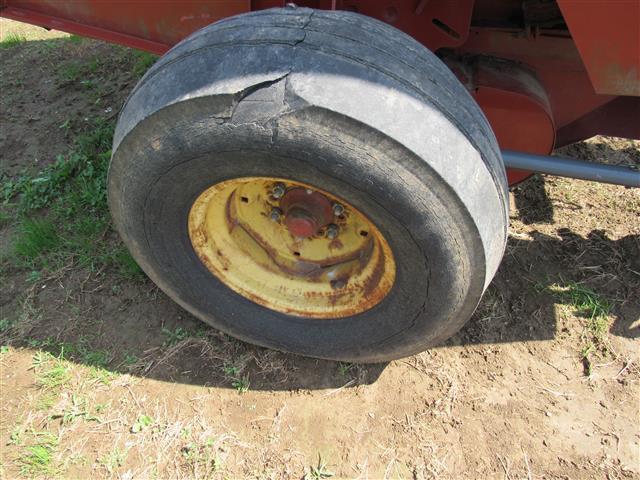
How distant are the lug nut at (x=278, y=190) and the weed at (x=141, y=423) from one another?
1077 millimetres

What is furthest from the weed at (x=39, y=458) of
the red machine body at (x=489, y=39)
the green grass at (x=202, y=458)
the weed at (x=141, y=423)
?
the red machine body at (x=489, y=39)

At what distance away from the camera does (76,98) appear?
3859 millimetres

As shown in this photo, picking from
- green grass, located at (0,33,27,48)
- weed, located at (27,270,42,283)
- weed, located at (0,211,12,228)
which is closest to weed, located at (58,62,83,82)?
green grass, located at (0,33,27,48)

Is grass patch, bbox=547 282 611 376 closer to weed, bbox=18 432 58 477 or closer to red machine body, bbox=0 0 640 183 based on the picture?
red machine body, bbox=0 0 640 183

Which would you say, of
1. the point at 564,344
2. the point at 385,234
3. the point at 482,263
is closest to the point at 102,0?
the point at 385,234

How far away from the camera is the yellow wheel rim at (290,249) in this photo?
2.02 metres

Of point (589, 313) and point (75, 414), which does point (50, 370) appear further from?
point (589, 313)

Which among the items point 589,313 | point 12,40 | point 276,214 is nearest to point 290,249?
point 276,214

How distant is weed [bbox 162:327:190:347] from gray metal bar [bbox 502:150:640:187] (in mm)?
1591

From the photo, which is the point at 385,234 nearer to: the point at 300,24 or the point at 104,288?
the point at 300,24

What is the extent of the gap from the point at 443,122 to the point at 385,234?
396 mm

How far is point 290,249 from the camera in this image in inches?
90.0

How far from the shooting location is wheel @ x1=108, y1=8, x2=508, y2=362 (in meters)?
1.56

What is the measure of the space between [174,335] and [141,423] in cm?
42
